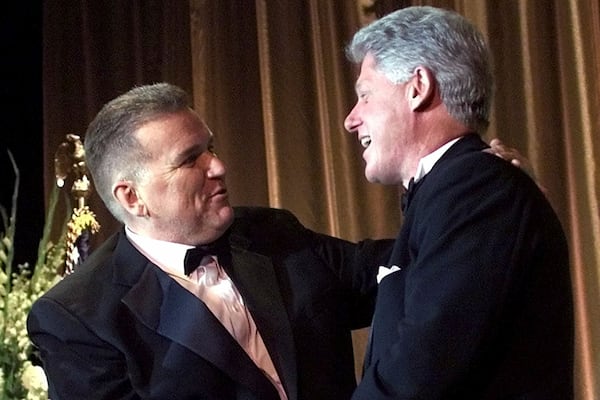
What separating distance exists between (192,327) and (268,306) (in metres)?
0.17

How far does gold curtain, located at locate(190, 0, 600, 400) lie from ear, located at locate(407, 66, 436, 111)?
1.12 meters

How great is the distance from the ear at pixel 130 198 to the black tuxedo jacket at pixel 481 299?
0.63 meters

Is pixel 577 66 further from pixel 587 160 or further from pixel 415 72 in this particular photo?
pixel 415 72

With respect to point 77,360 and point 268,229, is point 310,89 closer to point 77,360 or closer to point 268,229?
point 268,229

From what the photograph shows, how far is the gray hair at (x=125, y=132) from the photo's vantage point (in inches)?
72.1

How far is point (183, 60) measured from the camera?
3.20m

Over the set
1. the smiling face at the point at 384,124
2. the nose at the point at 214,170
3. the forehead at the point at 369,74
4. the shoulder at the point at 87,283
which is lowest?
the shoulder at the point at 87,283

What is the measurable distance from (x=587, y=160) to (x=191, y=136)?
1.21 meters

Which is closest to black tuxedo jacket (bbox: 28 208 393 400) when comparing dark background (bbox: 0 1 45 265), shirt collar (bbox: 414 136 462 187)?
shirt collar (bbox: 414 136 462 187)

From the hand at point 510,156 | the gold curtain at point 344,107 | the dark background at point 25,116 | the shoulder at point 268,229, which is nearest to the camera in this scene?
the hand at point 510,156

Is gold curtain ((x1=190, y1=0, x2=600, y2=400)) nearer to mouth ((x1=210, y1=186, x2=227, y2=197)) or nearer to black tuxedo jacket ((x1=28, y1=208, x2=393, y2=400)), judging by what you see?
black tuxedo jacket ((x1=28, y1=208, x2=393, y2=400))

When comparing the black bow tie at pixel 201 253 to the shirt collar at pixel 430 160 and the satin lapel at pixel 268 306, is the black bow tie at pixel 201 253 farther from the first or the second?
the shirt collar at pixel 430 160

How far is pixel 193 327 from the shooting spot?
172 centimetres

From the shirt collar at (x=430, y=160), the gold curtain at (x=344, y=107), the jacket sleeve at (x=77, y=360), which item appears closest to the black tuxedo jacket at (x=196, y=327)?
the jacket sleeve at (x=77, y=360)
